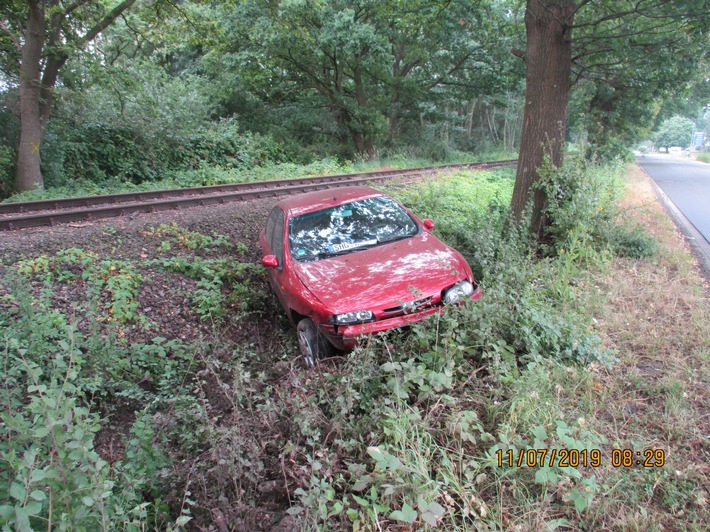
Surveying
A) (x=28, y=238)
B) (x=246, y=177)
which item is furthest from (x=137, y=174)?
(x=28, y=238)

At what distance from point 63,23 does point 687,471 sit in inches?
629

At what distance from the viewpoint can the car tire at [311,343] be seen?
13.6ft

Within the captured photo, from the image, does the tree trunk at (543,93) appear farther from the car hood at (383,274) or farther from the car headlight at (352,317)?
the car headlight at (352,317)

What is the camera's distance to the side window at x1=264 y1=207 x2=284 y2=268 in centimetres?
518

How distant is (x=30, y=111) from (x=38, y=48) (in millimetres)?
1627

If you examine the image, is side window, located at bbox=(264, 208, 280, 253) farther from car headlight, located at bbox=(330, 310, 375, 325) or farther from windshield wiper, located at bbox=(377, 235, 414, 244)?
car headlight, located at bbox=(330, 310, 375, 325)

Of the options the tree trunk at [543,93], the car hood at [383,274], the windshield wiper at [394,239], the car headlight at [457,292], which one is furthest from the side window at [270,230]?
the tree trunk at [543,93]

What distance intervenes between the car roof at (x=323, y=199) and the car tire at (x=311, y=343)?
1.65 metres

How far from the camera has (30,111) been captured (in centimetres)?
1150

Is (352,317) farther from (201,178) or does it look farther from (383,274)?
(201,178)

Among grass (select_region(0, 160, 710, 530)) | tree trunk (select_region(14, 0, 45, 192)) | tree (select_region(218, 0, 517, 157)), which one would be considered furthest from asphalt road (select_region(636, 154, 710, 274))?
tree trunk (select_region(14, 0, 45, 192))

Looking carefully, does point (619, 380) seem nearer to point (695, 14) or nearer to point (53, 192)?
point (695, 14)
